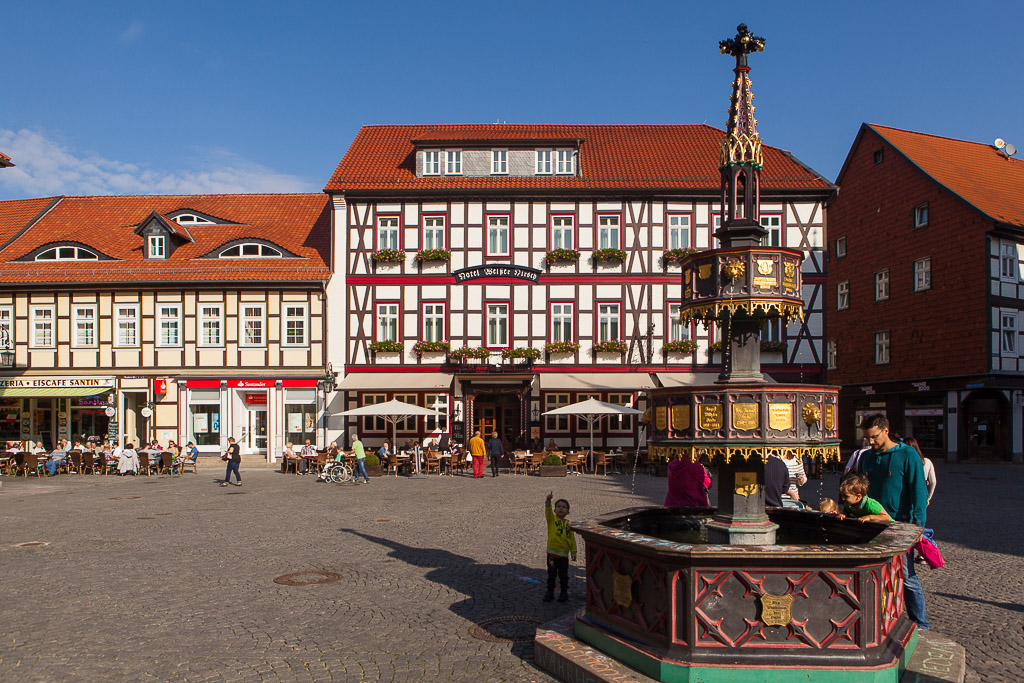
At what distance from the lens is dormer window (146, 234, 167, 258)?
3150cm

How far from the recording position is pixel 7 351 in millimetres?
30188

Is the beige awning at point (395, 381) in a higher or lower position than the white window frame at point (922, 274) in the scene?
lower

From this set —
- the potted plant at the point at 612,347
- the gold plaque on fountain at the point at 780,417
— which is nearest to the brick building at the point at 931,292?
the potted plant at the point at 612,347

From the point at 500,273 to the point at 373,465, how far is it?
8633 mm

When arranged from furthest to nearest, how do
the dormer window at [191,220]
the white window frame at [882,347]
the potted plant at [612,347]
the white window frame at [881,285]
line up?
the white window frame at [881,285], the white window frame at [882,347], the dormer window at [191,220], the potted plant at [612,347]

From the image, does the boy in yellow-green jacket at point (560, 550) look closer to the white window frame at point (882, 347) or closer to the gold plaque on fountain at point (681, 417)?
the gold plaque on fountain at point (681, 417)

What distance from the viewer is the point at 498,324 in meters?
29.3

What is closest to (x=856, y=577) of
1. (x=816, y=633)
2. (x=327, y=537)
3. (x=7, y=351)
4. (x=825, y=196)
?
(x=816, y=633)

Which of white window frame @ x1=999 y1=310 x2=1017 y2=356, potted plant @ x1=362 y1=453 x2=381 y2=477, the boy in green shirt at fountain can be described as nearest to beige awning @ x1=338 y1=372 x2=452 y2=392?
potted plant @ x1=362 y1=453 x2=381 y2=477

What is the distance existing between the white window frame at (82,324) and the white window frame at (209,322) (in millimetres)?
4028

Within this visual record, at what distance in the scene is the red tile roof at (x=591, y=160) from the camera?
97.5 feet

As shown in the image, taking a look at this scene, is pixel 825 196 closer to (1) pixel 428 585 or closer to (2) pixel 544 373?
(2) pixel 544 373

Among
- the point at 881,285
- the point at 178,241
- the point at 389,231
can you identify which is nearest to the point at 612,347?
the point at 389,231

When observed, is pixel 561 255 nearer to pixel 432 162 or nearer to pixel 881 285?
pixel 432 162
